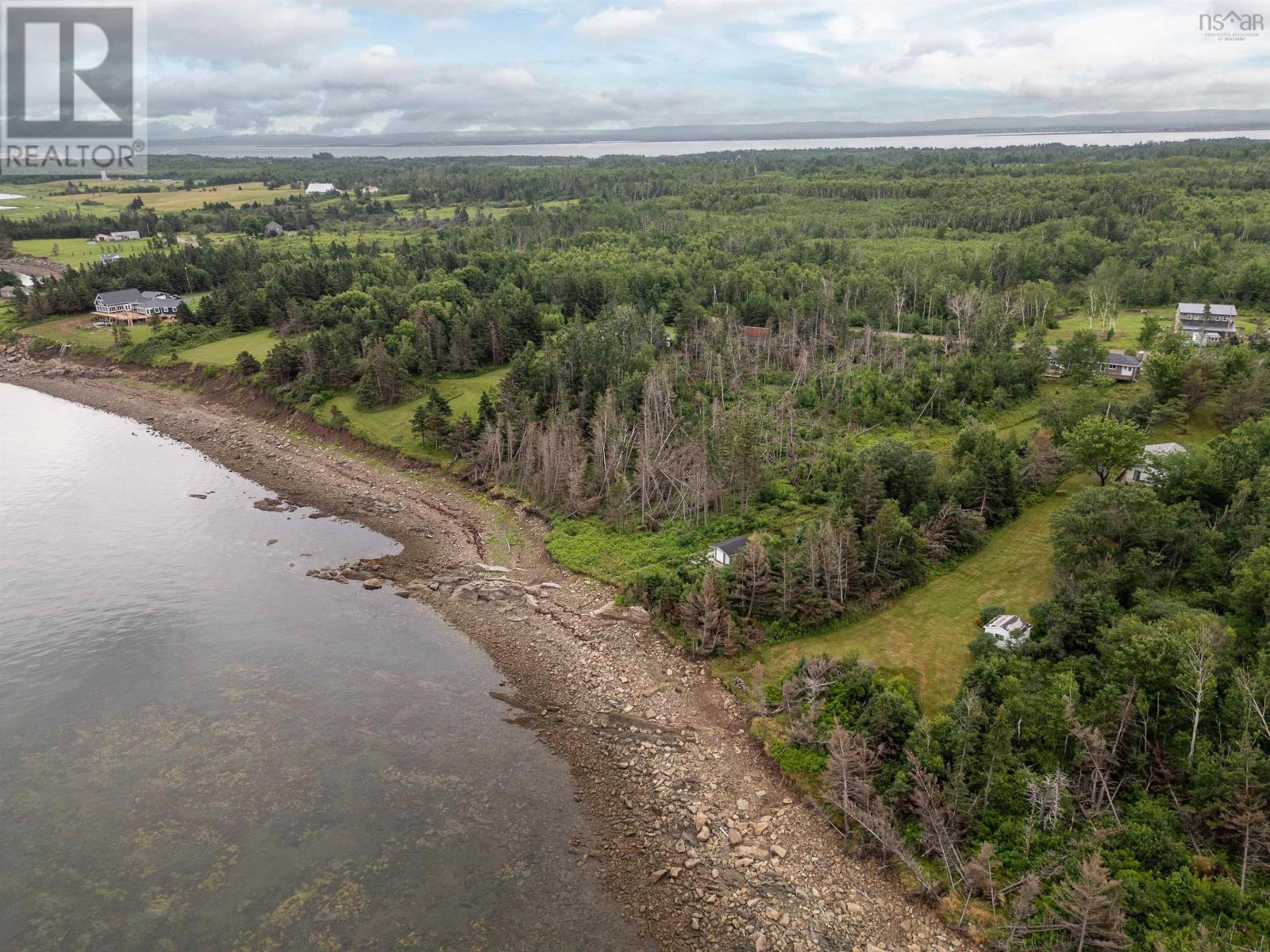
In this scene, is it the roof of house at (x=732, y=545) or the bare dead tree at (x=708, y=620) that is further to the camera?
the roof of house at (x=732, y=545)

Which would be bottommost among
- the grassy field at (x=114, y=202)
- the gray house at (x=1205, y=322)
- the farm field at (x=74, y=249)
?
the gray house at (x=1205, y=322)

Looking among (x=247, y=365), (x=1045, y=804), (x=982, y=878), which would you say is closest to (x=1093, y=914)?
(x=982, y=878)

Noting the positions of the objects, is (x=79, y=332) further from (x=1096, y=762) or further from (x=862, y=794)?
(x=1096, y=762)

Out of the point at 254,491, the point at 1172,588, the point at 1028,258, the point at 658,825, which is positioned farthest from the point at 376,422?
the point at 1028,258

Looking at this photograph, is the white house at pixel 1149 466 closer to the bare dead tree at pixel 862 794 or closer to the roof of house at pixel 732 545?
the roof of house at pixel 732 545

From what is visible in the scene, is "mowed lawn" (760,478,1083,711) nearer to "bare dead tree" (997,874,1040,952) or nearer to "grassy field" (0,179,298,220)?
"bare dead tree" (997,874,1040,952)

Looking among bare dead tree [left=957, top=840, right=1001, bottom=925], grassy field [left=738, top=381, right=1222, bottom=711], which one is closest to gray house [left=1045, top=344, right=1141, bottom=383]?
grassy field [left=738, top=381, right=1222, bottom=711]

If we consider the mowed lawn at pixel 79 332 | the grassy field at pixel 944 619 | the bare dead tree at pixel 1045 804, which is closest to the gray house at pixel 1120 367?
the grassy field at pixel 944 619
